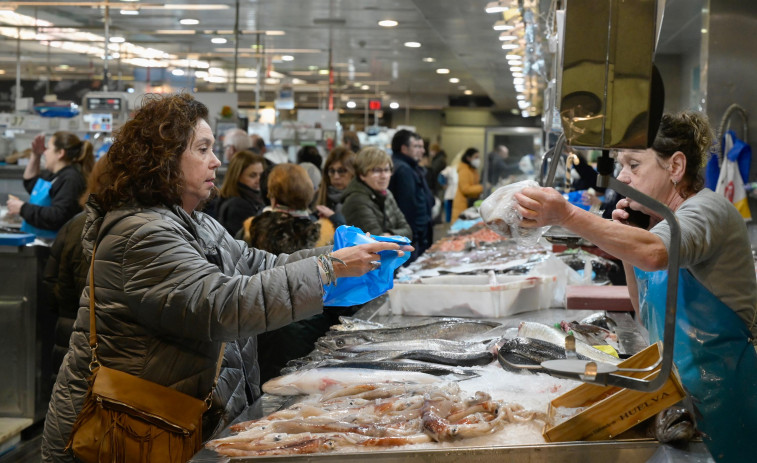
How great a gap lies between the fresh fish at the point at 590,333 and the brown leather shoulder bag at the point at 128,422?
5.12ft

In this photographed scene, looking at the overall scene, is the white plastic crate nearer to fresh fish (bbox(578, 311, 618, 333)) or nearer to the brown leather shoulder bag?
fresh fish (bbox(578, 311, 618, 333))

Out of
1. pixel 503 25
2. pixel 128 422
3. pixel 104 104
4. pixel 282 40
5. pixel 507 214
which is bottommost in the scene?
pixel 128 422

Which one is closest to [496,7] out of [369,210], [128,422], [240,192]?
[369,210]

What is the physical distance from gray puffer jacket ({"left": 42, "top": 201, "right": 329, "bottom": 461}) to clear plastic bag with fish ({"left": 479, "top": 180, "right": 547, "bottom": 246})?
1.86 ft

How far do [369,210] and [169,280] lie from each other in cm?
450

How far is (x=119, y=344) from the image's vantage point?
2498 millimetres

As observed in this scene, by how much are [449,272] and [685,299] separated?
232 centimetres

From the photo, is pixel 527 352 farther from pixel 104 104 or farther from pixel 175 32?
pixel 175 32

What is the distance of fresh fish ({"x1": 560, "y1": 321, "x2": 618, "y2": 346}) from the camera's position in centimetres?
325

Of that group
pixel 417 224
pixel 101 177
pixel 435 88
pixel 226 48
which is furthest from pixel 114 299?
pixel 435 88

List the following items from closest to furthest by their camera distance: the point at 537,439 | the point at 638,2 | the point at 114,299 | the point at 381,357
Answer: the point at 638,2 < the point at 537,439 < the point at 114,299 < the point at 381,357

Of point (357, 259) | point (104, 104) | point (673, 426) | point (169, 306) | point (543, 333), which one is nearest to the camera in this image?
point (673, 426)

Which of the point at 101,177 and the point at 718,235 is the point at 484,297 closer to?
the point at 718,235

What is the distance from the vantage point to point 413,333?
10.8ft
